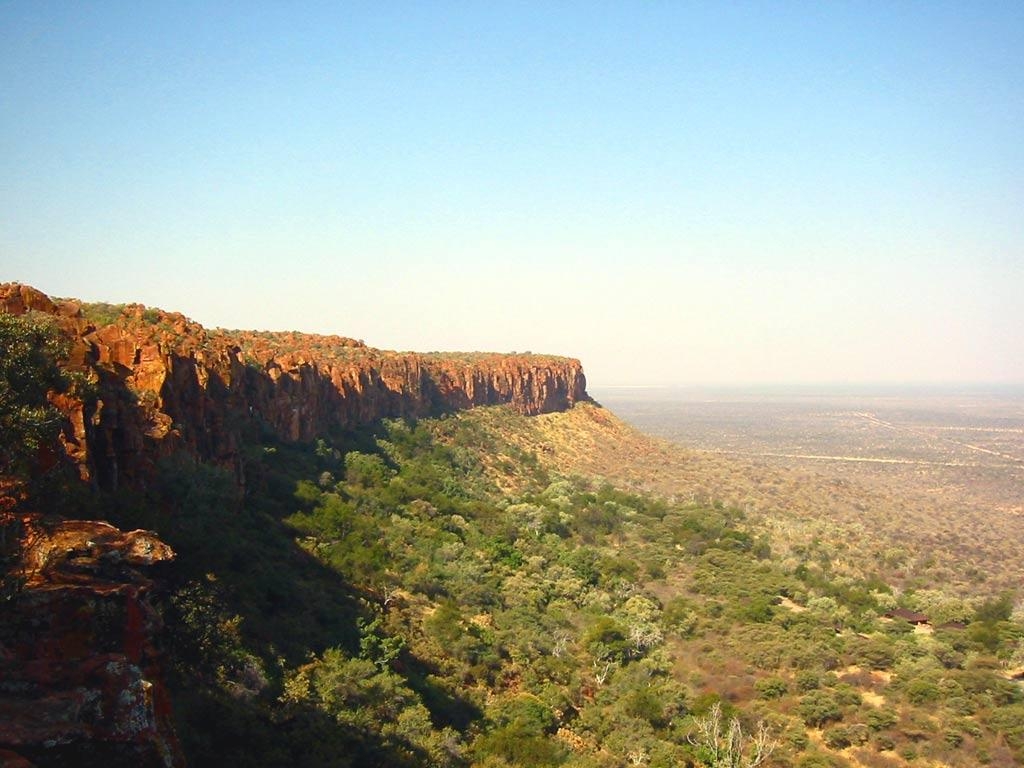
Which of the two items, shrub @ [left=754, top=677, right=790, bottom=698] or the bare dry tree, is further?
shrub @ [left=754, top=677, right=790, bottom=698]

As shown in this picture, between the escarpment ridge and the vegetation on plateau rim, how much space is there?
120 cm

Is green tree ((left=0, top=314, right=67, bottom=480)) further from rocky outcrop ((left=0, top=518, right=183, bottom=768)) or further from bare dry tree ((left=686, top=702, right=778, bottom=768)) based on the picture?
bare dry tree ((left=686, top=702, right=778, bottom=768))

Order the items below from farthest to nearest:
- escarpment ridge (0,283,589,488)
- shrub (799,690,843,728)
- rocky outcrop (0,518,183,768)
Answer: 1. shrub (799,690,843,728)
2. escarpment ridge (0,283,589,488)
3. rocky outcrop (0,518,183,768)

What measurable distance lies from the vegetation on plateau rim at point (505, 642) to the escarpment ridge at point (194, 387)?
120 centimetres

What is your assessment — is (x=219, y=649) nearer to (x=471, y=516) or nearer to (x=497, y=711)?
(x=497, y=711)

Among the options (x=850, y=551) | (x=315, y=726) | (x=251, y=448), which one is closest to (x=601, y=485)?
(x=850, y=551)

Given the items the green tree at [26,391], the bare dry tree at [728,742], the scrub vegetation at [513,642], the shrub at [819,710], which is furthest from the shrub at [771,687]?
the green tree at [26,391]

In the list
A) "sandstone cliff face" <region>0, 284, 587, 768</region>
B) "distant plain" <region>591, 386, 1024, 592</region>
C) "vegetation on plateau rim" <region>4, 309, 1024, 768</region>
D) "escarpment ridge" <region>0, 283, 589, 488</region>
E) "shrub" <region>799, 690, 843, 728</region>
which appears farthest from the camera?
"distant plain" <region>591, 386, 1024, 592</region>

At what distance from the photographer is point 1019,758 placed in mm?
17625

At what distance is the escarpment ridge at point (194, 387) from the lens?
602 inches

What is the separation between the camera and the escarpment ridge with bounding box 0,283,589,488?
15297 mm

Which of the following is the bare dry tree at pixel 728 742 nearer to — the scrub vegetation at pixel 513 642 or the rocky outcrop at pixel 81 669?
the scrub vegetation at pixel 513 642

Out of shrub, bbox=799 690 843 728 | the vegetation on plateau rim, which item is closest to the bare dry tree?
the vegetation on plateau rim

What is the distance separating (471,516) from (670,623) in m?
12.2
